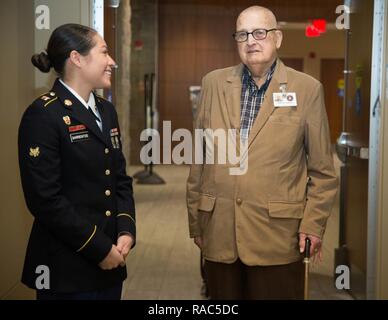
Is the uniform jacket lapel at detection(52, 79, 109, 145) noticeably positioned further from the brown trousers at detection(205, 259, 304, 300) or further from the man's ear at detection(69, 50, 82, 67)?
the brown trousers at detection(205, 259, 304, 300)

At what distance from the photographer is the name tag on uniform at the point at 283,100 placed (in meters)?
2.30

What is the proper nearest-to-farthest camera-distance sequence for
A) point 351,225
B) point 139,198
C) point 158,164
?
point 351,225 → point 139,198 → point 158,164

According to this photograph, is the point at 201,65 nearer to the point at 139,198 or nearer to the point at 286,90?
the point at 139,198

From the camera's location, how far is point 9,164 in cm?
341

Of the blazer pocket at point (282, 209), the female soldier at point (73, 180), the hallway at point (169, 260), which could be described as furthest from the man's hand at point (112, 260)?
the hallway at point (169, 260)

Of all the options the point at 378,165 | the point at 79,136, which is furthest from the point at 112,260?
the point at 378,165

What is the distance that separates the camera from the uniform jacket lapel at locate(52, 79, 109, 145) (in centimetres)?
206

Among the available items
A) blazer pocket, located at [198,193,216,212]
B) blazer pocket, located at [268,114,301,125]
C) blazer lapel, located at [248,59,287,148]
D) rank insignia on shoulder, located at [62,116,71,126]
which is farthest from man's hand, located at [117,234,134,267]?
blazer pocket, located at [268,114,301,125]

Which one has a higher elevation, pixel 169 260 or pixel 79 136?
pixel 79 136

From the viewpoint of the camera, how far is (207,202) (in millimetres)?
2379

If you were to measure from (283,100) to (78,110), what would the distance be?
0.80 metres

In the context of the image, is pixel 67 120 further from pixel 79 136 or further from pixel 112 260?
pixel 112 260

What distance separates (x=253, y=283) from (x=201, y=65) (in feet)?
34.1
